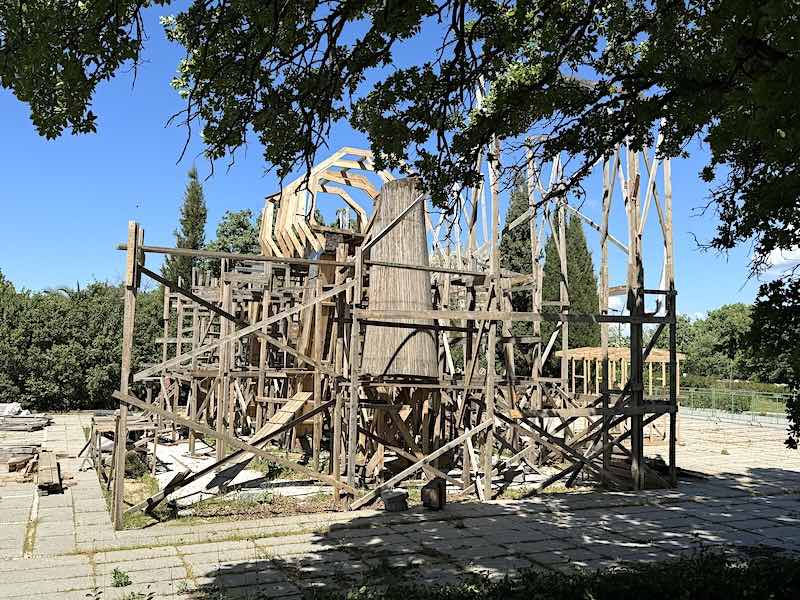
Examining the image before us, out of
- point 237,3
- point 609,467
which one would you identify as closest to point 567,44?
point 237,3

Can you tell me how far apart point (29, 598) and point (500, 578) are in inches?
157

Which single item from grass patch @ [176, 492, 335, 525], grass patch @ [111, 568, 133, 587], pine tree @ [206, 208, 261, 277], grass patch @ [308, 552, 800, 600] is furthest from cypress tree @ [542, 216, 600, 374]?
grass patch @ [111, 568, 133, 587]

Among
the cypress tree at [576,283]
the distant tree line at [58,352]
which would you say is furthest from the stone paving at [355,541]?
the cypress tree at [576,283]

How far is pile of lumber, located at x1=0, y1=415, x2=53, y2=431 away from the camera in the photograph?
66.4ft

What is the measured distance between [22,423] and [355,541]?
54.8 ft

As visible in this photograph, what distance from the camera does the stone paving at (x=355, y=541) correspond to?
647 cm

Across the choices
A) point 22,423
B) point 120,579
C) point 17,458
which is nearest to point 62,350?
point 22,423

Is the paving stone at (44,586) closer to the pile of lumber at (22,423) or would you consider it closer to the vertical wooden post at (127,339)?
the vertical wooden post at (127,339)

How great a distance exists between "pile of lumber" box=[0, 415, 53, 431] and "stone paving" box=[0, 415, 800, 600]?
997 cm

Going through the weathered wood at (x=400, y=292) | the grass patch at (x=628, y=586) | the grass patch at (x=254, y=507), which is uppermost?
the weathered wood at (x=400, y=292)

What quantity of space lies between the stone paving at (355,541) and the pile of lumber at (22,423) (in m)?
9.97

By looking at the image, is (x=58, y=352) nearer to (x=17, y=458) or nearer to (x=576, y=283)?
(x=17, y=458)

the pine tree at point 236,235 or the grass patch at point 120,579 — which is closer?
the grass patch at point 120,579

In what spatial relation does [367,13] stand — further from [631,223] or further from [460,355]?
[460,355]
